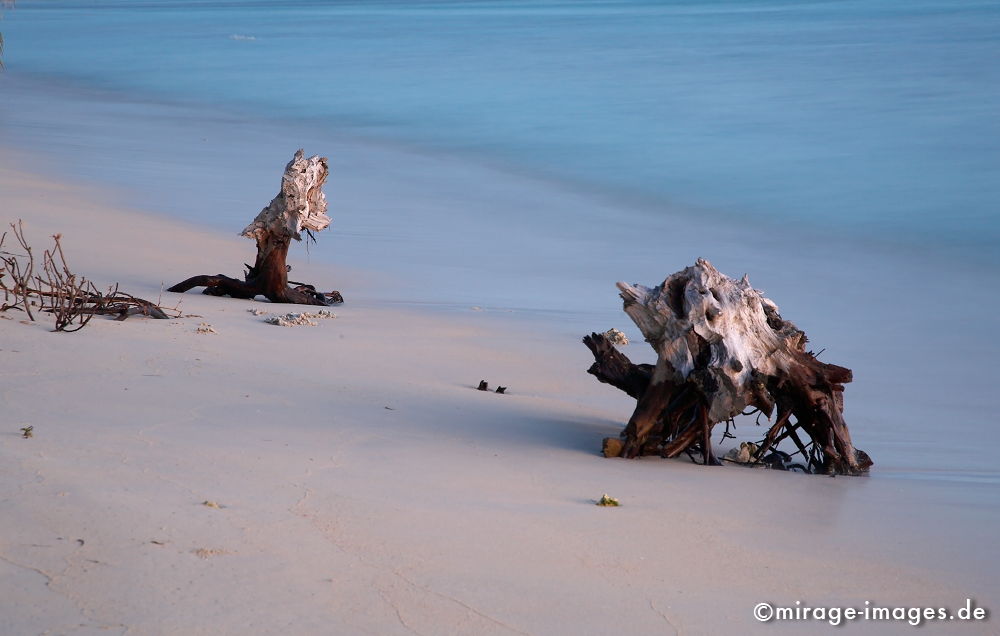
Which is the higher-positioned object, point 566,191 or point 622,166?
point 622,166

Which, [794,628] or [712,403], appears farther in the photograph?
[712,403]

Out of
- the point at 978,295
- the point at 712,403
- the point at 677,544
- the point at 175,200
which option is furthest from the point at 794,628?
the point at 175,200

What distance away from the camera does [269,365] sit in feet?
18.5

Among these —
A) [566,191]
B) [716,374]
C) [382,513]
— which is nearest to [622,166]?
[566,191]

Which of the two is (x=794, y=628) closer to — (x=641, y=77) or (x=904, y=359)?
(x=904, y=359)

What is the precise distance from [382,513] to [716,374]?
5.49ft

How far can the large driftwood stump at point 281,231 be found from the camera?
741 cm

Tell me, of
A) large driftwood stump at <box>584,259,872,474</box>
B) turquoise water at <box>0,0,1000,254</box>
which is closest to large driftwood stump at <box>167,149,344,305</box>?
large driftwood stump at <box>584,259,872,474</box>

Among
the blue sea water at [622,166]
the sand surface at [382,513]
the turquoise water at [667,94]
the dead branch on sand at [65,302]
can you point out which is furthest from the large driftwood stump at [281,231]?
the turquoise water at [667,94]

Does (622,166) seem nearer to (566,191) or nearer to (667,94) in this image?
(566,191)

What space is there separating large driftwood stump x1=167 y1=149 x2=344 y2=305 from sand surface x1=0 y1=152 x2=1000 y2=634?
1324 millimetres

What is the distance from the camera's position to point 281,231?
24.5ft

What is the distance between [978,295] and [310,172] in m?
6.58

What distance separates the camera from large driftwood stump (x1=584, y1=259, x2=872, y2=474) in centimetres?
471
